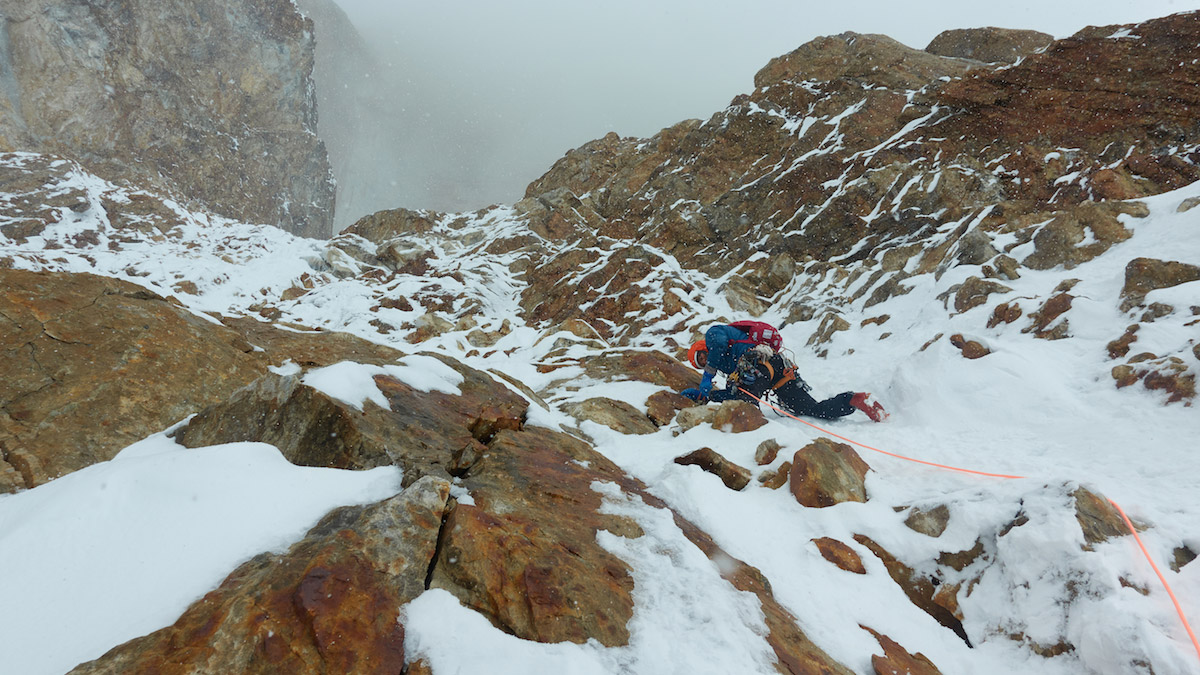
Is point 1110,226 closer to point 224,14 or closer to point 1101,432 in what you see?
point 1101,432

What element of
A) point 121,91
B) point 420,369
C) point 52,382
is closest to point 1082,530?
point 420,369

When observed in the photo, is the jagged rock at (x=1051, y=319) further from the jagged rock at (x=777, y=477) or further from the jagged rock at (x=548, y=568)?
the jagged rock at (x=548, y=568)

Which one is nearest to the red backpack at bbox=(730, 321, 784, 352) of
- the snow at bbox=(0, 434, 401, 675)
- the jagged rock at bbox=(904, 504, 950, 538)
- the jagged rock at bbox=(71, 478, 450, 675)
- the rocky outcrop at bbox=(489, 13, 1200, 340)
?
the jagged rock at bbox=(904, 504, 950, 538)

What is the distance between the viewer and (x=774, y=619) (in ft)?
10.9

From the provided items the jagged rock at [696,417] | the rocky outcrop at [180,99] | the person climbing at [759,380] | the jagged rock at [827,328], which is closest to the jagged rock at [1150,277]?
the person climbing at [759,380]

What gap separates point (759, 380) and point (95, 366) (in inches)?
377

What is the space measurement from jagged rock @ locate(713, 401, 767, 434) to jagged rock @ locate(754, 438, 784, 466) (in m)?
0.61

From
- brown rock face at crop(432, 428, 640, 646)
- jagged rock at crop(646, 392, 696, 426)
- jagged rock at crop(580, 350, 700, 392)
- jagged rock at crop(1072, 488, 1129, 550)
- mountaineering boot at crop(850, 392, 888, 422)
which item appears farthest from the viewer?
jagged rock at crop(580, 350, 700, 392)

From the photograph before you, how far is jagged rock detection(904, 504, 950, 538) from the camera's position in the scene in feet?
14.5

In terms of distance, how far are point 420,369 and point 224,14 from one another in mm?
96529

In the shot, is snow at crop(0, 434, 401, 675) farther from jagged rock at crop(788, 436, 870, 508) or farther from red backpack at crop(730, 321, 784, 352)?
red backpack at crop(730, 321, 784, 352)

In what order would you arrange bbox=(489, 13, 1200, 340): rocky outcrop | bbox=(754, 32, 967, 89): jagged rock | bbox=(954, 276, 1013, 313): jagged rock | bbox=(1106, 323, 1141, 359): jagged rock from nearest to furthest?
bbox=(1106, 323, 1141, 359): jagged rock
bbox=(954, 276, 1013, 313): jagged rock
bbox=(489, 13, 1200, 340): rocky outcrop
bbox=(754, 32, 967, 89): jagged rock

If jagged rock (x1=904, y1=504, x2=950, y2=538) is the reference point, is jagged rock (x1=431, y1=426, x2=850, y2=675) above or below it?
below

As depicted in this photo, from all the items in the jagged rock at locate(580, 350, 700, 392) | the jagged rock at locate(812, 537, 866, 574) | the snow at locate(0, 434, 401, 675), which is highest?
the jagged rock at locate(812, 537, 866, 574)
